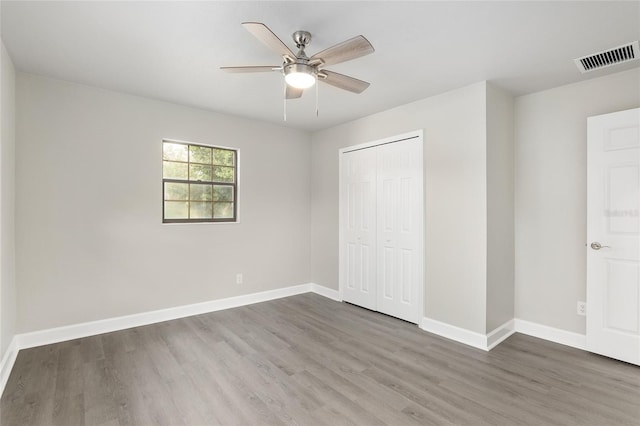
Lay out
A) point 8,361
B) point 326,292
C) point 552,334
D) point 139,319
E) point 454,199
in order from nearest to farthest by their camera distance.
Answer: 1. point 8,361
2. point 552,334
3. point 454,199
4. point 139,319
5. point 326,292

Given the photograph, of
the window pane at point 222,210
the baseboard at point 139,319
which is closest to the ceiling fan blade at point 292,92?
the window pane at point 222,210

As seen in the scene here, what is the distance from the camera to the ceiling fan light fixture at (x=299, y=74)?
214 centimetres

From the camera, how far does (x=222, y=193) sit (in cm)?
433

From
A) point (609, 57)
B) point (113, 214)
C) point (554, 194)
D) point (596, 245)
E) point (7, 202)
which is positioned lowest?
point (596, 245)

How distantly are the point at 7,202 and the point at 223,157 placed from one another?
2.24m

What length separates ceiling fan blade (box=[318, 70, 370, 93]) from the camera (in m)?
2.31

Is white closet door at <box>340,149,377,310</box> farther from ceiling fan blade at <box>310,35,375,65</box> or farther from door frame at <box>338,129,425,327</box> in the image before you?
ceiling fan blade at <box>310,35,375,65</box>

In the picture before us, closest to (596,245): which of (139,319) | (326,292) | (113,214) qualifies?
(326,292)

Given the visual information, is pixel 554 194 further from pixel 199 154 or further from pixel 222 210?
pixel 199 154

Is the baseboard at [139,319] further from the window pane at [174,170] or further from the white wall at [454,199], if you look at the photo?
the white wall at [454,199]

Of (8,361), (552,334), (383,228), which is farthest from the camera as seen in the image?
(383,228)

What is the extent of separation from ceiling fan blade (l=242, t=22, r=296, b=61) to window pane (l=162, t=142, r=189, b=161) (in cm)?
246

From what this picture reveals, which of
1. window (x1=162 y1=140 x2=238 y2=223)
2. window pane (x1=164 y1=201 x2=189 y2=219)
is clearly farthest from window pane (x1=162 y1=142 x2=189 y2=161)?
window pane (x1=164 y1=201 x2=189 y2=219)

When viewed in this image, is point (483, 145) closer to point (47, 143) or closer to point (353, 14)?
point (353, 14)
